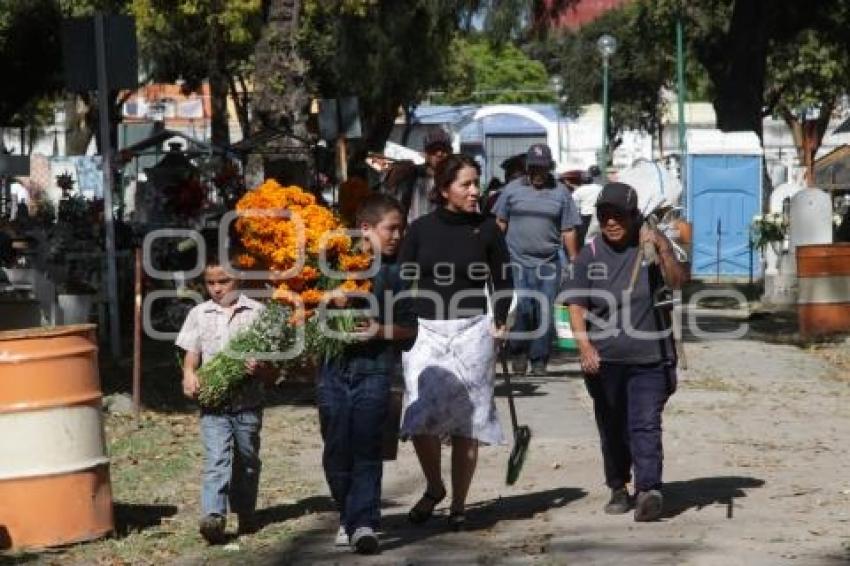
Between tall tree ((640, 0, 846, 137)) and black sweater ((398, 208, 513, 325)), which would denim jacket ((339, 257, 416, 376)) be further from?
tall tree ((640, 0, 846, 137))

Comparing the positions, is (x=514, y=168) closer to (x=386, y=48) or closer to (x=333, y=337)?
(x=333, y=337)

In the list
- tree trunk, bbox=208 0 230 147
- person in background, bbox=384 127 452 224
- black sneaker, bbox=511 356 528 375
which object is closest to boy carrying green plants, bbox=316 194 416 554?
person in background, bbox=384 127 452 224

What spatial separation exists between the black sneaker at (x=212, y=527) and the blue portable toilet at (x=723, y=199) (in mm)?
21271

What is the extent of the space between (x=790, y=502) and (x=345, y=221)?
352 centimetres

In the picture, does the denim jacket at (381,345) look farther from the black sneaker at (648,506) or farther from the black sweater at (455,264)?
the black sneaker at (648,506)

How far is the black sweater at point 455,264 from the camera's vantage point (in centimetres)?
858

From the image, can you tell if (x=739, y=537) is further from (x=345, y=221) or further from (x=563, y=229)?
(x=563, y=229)

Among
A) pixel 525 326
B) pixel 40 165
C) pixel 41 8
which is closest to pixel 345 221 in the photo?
pixel 525 326

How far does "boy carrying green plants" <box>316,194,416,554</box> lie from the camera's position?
26.5ft

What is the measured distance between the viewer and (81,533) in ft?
28.2

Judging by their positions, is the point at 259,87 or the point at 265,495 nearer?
the point at 265,495

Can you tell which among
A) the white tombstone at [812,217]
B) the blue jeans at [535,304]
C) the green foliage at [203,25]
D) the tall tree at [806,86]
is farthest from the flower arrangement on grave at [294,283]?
the tall tree at [806,86]

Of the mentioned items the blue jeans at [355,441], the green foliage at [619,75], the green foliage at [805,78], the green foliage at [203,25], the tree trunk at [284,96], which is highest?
the green foliage at [619,75]

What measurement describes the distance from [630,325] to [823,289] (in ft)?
34.2
